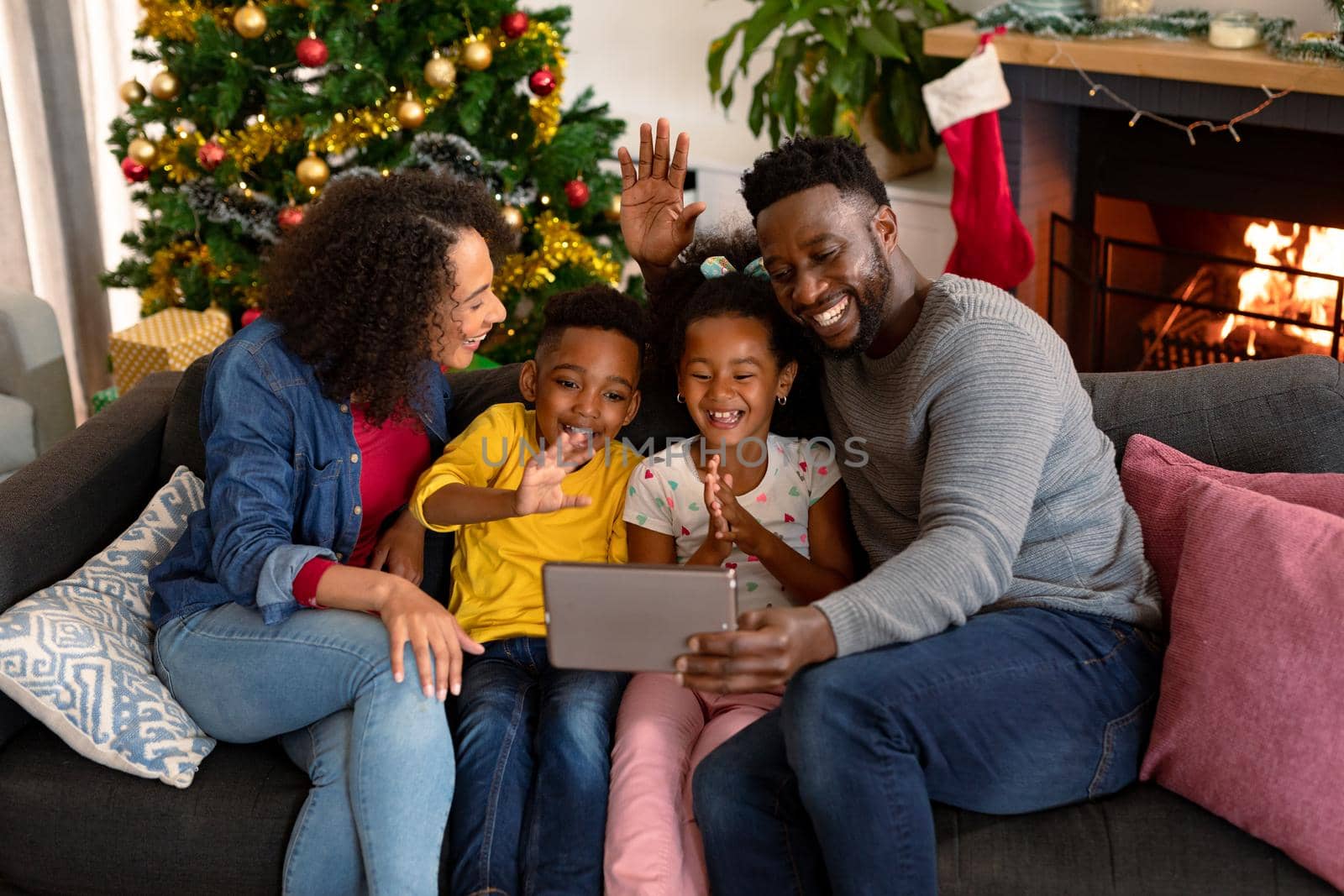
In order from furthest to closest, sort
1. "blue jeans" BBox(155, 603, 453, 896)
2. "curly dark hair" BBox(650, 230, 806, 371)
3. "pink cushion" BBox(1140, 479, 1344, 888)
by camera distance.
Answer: "curly dark hair" BBox(650, 230, 806, 371) → "blue jeans" BBox(155, 603, 453, 896) → "pink cushion" BBox(1140, 479, 1344, 888)

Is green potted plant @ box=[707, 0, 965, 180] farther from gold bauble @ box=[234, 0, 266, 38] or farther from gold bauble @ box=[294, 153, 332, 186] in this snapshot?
gold bauble @ box=[234, 0, 266, 38]

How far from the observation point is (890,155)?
349cm

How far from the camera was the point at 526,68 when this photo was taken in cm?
292

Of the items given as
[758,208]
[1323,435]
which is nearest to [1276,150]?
[1323,435]

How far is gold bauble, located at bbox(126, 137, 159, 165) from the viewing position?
3.00 m

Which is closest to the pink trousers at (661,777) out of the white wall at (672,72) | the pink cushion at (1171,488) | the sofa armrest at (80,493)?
the pink cushion at (1171,488)

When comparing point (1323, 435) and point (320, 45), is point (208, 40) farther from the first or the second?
point (1323, 435)

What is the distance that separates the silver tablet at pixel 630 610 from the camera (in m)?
1.40

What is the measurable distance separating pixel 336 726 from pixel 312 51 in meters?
1.67

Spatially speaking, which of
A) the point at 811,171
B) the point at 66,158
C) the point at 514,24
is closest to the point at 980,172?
the point at 514,24

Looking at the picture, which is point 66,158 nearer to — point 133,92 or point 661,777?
point 133,92

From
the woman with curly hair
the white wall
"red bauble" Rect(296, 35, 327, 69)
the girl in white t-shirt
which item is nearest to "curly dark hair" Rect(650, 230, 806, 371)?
the girl in white t-shirt

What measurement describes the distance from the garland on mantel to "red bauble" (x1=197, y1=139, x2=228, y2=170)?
Result: 1.74 meters

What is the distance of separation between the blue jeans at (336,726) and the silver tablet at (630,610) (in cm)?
23
